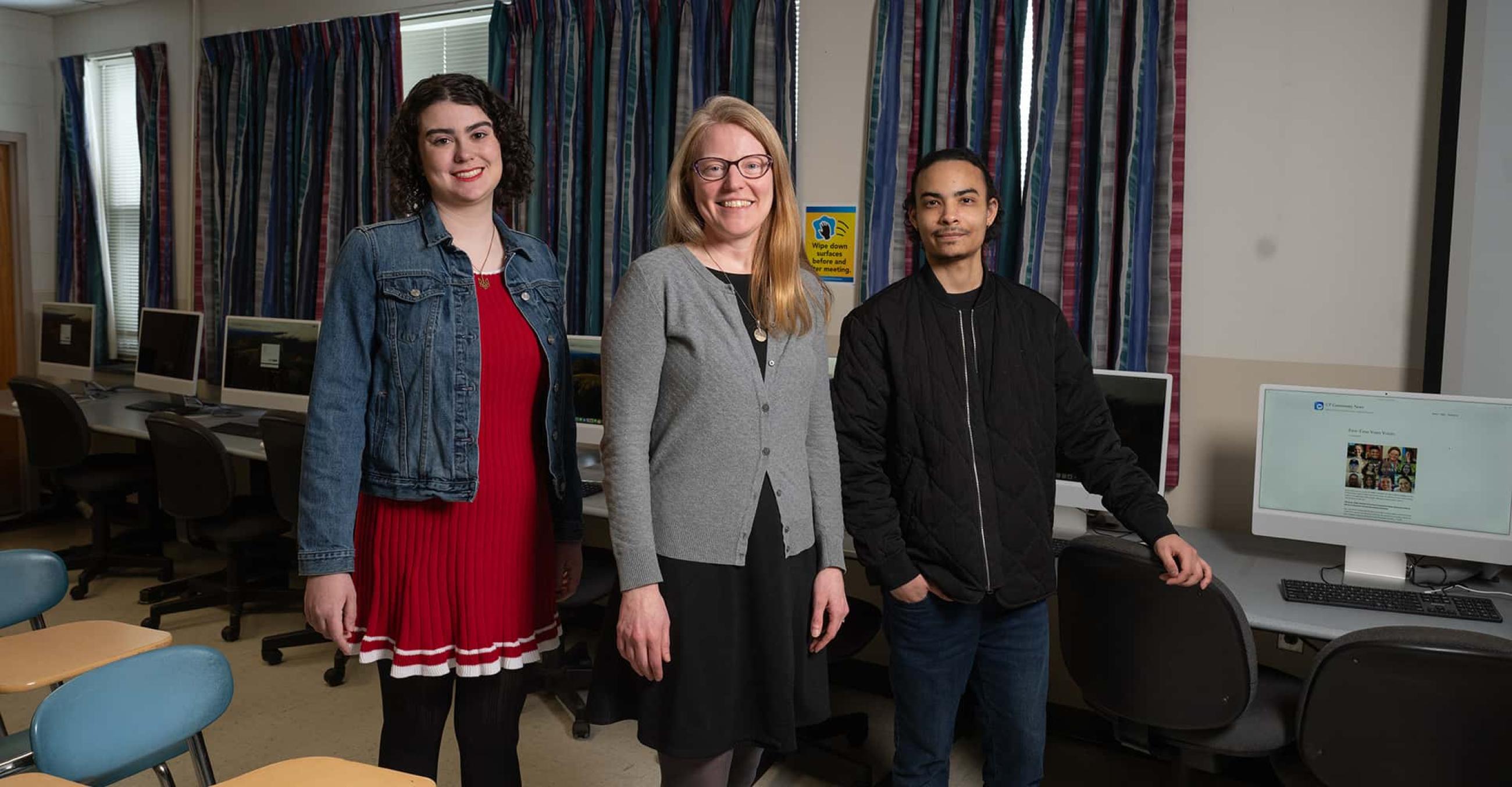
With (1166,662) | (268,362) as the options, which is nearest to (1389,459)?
(1166,662)

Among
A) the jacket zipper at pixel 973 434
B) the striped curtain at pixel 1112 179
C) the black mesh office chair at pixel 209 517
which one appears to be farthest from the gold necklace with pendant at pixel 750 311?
the black mesh office chair at pixel 209 517

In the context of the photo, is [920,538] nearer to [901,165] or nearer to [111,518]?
[901,165]

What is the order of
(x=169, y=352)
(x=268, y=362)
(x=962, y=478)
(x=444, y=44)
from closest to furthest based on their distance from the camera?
(x=962, y=478) < (x=268, y=362) < (x=444, y=44) < (x=169, y=352)

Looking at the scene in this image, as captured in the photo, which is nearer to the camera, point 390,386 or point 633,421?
point 633,421

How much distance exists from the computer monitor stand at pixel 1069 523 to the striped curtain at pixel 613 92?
1453mm

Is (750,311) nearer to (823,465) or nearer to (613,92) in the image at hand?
(823,465)

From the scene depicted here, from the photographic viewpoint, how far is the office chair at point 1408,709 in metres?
1.53

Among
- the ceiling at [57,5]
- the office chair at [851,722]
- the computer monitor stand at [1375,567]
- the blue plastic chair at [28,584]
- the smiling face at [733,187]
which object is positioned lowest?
the office chair at [851,722]

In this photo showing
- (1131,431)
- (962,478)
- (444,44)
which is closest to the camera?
(962,478)

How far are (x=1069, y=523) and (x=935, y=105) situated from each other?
1292 mm

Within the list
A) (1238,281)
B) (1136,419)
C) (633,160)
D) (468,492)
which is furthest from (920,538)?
(633,160)

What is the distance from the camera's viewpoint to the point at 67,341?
479cm

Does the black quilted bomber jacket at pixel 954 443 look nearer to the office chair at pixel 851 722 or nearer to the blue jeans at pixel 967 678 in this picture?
the blue jeans at pixel 967 678

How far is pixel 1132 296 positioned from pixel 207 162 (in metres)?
4.20
